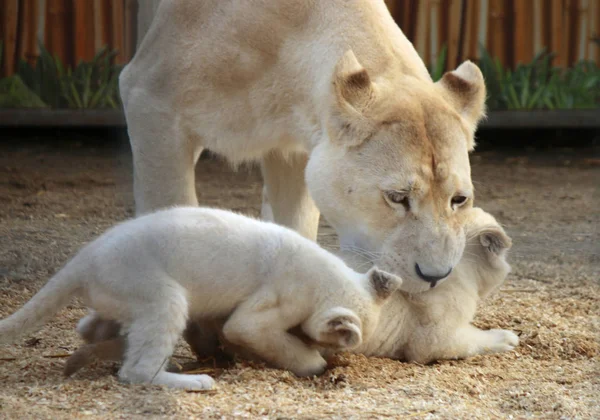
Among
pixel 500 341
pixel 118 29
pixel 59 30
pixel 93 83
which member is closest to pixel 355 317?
pixel 500 341

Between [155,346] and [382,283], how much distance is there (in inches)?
30.2

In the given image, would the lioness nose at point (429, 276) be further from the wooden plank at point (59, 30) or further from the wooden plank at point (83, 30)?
the wooden plank at point (59, 30)

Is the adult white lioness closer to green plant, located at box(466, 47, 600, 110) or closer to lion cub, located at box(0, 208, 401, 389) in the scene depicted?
lion cub, located at box(0, 208, 401, 389)

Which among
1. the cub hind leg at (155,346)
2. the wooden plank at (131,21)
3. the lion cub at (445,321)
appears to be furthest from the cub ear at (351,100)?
the wooden plank at (131,21)

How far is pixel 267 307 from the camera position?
125 inches

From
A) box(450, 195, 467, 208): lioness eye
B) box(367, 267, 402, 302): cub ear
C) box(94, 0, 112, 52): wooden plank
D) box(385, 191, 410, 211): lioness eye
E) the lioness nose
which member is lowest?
the lioness nose

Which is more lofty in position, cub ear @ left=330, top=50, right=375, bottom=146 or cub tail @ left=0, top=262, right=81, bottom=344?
cub ear @ left=330, top=50, right=375, bottom=146

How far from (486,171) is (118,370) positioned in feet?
18.5

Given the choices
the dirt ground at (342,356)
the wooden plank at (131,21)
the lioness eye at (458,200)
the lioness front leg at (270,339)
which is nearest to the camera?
the dirt ground at (342,356)

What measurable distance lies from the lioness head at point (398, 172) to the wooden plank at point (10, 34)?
16.9 ft

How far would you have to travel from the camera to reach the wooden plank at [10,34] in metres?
8.24

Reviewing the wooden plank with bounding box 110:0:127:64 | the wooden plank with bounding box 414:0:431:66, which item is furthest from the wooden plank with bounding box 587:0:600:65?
the wooden plank with bounding box 110:0:127:64

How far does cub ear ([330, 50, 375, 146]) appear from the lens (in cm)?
366

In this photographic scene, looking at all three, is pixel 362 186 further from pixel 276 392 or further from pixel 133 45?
pixel 133 45
